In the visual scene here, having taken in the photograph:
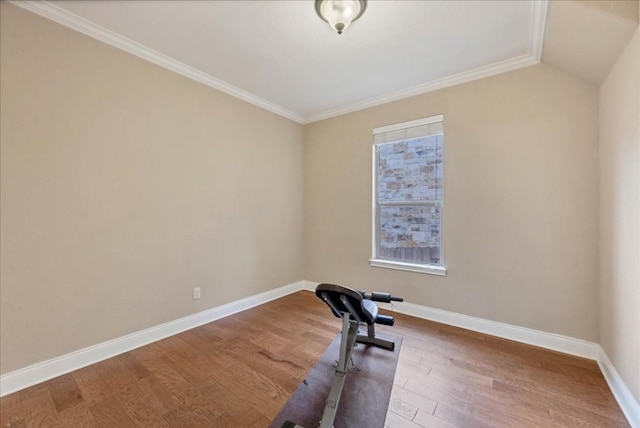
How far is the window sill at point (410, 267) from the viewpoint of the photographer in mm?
2922

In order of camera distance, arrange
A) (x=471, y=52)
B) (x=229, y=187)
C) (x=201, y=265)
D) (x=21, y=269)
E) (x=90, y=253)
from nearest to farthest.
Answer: (x=21, y=269)
(x=90, y=253)
(x=471, y=52)
(x=201, y=265)
(x=229, y=187)

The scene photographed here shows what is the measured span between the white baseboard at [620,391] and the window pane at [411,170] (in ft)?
5.95

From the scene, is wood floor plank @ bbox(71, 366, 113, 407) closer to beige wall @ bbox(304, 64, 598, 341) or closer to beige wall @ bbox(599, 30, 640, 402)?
beige wall @ bbox(304, 64, 598, 341)

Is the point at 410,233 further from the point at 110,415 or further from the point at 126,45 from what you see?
the point at 126,45

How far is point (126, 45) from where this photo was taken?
7.40ft

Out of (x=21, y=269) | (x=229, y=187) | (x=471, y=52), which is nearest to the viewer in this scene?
(x=21, y=269)

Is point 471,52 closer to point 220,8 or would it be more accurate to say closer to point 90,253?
point 220,8

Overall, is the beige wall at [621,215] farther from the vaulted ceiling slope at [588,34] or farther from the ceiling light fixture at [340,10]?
the ceiling light fixture at [340,10]

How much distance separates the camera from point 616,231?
1841mm

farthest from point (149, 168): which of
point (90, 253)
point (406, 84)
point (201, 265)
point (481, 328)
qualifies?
point (481, 328)

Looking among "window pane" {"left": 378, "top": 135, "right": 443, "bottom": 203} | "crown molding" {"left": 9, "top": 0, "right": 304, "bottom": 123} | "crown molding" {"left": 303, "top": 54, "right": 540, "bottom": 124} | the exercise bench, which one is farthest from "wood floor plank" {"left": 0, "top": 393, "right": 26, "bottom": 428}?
"crown molding" {"left": 303, "top": 54, "right": 540, "bottom": 124}

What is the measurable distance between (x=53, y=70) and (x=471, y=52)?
3369 millimetres

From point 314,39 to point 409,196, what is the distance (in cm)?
195

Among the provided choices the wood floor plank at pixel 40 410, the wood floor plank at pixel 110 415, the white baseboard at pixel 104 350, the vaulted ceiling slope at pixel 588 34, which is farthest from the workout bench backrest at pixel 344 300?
the vaulted ceiling slope at pixel 588 34
